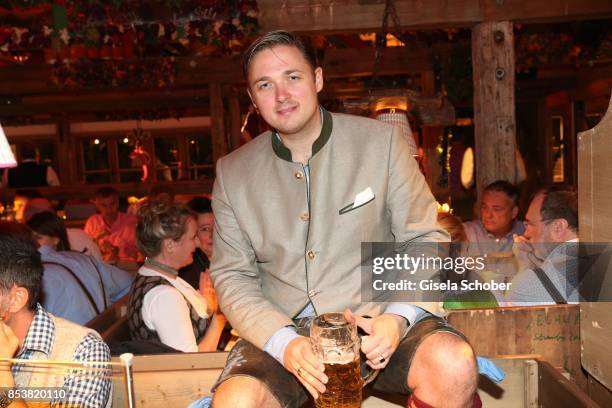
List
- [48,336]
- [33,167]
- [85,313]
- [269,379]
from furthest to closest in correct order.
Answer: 1. [33,167]
2. [85,313]
3. [48,336]
4. [269,379]

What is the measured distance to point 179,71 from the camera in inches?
306

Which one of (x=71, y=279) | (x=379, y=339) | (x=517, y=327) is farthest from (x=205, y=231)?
(x=379, y=339)

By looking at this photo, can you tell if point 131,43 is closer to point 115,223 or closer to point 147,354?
point 115,223

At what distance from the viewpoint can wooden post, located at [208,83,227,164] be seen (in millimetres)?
7883

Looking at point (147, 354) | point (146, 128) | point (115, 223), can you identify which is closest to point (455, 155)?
point (115, 223)

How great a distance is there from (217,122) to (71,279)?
4954mm

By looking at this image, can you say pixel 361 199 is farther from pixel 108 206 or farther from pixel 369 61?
pixel 369 61

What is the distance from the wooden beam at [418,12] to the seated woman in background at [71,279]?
7.36 ft

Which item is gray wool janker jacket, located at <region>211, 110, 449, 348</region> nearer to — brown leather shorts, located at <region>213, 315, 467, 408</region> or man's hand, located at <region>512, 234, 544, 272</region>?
brown leather shorts, located at <region>213, 315, 467, 408</region>

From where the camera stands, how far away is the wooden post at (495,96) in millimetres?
4668

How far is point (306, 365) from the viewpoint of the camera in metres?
1.47

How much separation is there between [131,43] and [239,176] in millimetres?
4117

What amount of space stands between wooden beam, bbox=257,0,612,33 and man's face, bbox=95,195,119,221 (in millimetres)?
2652

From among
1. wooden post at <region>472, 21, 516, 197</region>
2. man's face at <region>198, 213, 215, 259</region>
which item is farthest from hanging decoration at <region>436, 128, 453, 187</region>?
man's face at <region>198, 213, 215, 259</region>
